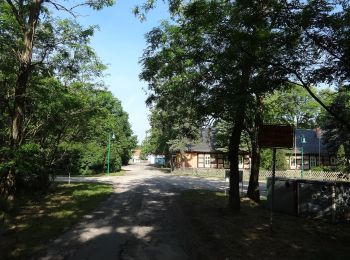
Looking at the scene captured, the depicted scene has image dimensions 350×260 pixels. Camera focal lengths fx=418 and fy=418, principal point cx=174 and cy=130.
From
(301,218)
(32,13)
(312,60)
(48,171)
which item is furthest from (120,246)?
(48,171)

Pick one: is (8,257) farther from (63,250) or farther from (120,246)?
(120,246)

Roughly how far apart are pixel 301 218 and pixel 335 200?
1.36 m

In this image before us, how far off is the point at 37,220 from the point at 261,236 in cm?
674

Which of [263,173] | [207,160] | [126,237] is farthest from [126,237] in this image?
[207,160]

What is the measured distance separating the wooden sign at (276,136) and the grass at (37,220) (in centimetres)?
601

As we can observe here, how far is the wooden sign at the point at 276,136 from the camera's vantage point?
11641 mm

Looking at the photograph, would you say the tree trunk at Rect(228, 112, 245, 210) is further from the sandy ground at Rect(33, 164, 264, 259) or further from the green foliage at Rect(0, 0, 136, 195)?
the green foliage at Rect(0, 0, 136, 195)

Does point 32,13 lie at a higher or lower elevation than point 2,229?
higher

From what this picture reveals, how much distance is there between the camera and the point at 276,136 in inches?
463

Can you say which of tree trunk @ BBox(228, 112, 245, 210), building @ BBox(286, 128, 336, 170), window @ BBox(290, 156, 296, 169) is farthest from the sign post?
window @ BBox(290, 156, 296, 169)

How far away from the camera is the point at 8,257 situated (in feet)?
26.6

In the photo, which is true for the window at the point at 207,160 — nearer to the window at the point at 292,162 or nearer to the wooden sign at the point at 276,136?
the window at the point at 292,162

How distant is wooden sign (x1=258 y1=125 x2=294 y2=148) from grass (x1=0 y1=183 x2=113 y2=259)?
19.7ft

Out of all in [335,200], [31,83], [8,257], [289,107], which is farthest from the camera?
[289,107]
